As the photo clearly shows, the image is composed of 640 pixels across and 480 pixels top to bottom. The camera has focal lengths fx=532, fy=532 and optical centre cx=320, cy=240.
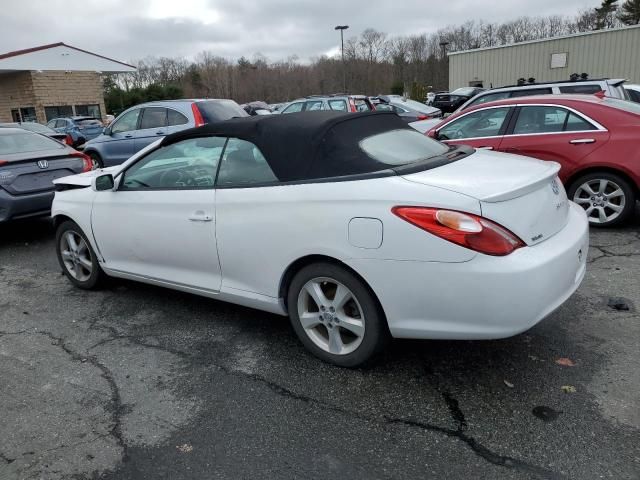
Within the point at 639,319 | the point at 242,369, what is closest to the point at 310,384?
the point at 242,369

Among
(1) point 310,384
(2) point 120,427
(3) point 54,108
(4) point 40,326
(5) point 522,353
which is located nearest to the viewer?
(2) point 120,427

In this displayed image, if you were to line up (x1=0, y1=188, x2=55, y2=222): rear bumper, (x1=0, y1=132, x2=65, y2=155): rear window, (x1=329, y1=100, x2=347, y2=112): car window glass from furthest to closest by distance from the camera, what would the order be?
(x1=329, y1=100, x2=347, y2=112): car window glass < (x1=0, y1=132, x2=65, y2=155): rear window < (x1=0, y1=188, x2=55, y2=222): rear bumper

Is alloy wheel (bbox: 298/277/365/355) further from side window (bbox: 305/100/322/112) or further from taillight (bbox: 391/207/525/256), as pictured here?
side window (bbox: 305/100/322/112)

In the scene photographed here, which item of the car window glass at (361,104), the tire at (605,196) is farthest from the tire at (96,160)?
the tire at (605,196)

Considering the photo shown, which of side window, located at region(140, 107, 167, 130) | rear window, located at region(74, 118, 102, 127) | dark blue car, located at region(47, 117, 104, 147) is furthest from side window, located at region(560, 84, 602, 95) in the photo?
rear window, located at region(74, 118, 102, 127)

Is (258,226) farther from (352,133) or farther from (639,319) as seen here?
(639,319)

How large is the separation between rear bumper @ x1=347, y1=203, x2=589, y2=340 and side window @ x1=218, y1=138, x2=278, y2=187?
3.13 feet

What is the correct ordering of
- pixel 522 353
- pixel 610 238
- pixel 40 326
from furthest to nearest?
pixel 610 238 → pixel 40 326 → pixel 522 353

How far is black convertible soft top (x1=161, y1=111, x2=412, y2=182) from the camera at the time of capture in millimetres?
3264

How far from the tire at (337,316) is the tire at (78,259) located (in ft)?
7.69

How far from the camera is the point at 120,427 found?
114 inches

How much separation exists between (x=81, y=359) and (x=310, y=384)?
168 centimetres

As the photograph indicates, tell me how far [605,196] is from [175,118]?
7486mm

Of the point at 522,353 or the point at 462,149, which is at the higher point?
the point at 462,149
